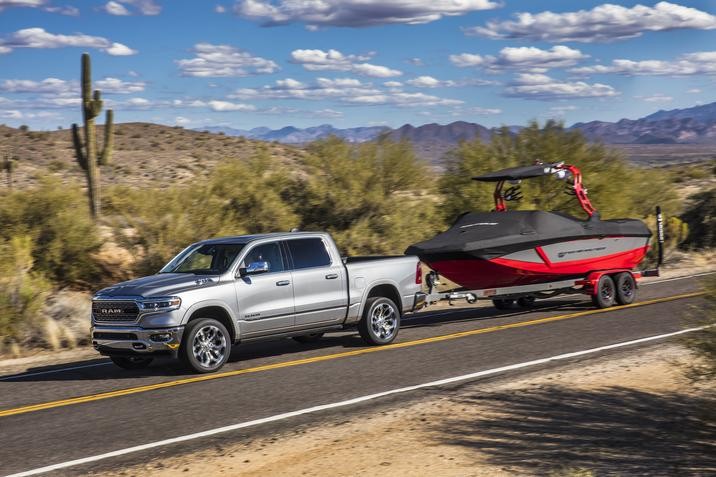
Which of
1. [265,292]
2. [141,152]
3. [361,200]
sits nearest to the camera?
[265,292]

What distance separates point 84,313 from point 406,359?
7506mm

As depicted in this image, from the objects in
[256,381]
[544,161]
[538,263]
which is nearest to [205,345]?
[256,381]

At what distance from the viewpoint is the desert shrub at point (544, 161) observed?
85.0ft

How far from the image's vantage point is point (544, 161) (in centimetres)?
2689

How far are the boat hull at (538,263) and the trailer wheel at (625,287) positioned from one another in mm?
204

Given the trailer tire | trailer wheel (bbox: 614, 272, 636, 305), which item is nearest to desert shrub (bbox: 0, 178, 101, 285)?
the trailer tire

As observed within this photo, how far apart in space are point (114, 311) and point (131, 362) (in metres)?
1.17

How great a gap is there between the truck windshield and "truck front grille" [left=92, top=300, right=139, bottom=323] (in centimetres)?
121

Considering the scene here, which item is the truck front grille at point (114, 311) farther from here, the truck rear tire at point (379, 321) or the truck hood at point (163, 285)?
the truck rear tire at point (379, 321)

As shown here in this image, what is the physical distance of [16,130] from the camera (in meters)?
79.8

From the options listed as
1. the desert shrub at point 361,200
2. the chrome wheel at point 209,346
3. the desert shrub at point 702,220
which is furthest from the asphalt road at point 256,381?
the desert shrub at point 702,220

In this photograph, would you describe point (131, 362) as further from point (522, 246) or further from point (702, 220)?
point (702, 220)

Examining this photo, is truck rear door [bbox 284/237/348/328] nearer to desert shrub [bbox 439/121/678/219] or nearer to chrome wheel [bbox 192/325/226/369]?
chrome wheel [bbox 192/325/226/369]

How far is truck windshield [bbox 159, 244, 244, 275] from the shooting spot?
43.3 feet
